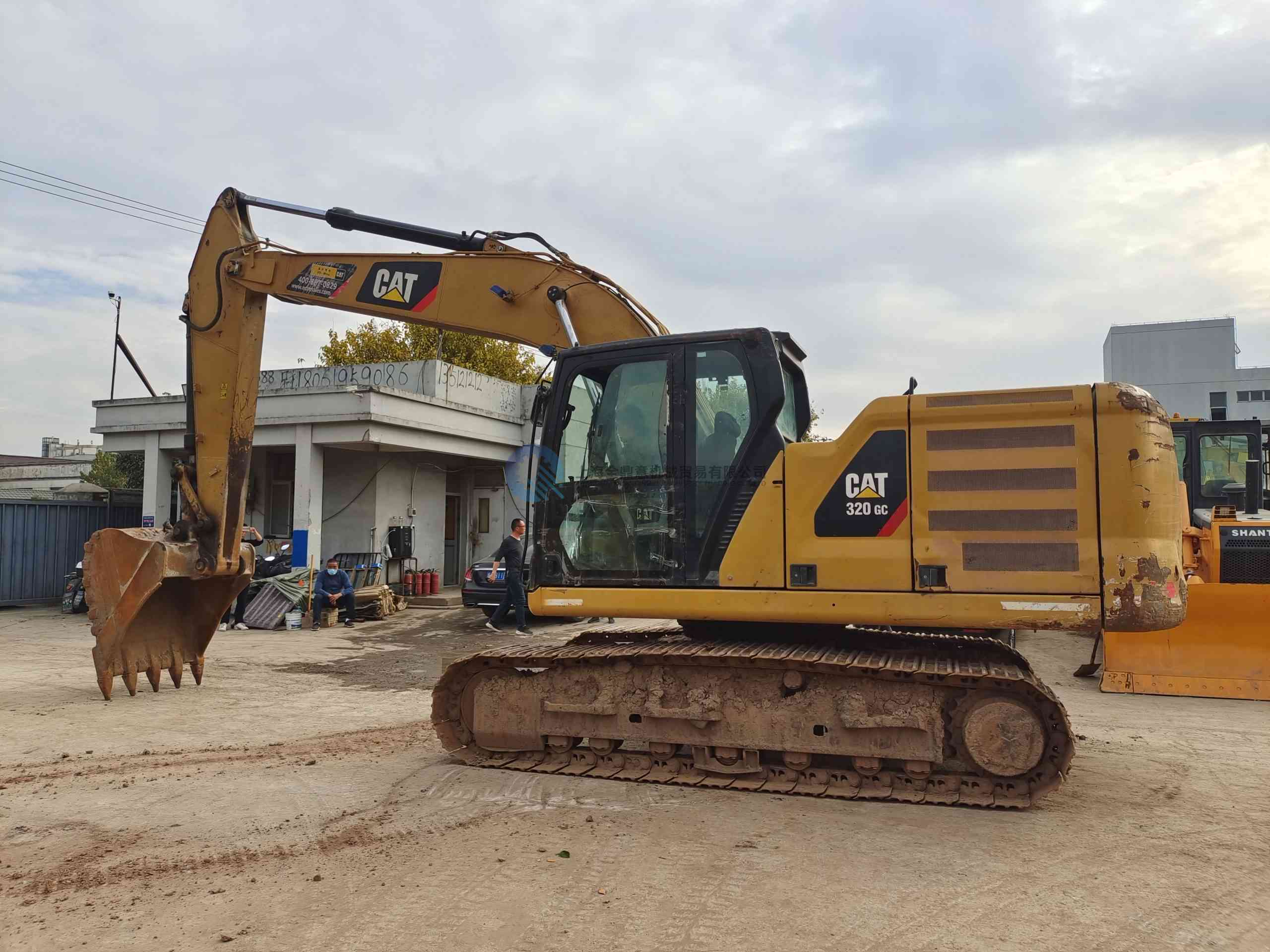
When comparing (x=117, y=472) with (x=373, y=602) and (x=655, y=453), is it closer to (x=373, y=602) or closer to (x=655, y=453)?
(x=373, y=602)

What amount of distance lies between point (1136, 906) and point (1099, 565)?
5.77ft

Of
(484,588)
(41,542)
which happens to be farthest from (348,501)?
(484,588)

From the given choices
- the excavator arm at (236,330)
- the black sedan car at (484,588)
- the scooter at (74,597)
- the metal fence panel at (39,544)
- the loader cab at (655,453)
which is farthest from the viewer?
the metal fence panel at (39,544)

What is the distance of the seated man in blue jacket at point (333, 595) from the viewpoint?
49.4ft

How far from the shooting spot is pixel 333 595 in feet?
50.0

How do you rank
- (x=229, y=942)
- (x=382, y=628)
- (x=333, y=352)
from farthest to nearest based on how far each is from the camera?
(x=333, y=352) → (x=382, y=628) → (x=229, y=942)

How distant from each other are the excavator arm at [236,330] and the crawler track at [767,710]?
7.99ft

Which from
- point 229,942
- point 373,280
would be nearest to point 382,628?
point 373,280

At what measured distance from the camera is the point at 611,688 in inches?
227

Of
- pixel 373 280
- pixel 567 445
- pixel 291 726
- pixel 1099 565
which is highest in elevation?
pixel 373 280

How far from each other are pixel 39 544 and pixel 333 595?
284 inches

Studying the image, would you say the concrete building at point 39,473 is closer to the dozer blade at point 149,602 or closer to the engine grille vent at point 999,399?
the dozer blade at point 149,602

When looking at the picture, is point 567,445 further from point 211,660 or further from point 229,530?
point 211,660

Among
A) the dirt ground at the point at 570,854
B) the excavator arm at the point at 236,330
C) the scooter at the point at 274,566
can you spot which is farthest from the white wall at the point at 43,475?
the dirt ground at the point at 570,854
